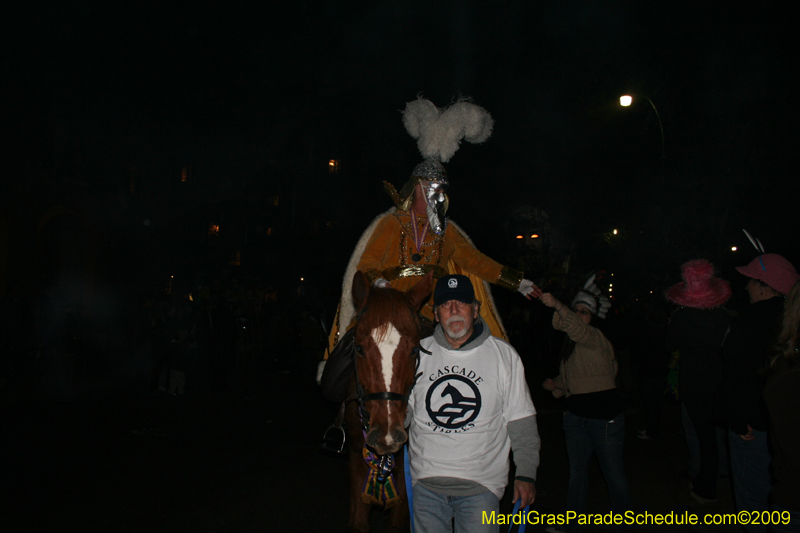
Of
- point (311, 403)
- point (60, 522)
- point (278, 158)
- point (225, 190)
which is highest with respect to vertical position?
point (278, 158)

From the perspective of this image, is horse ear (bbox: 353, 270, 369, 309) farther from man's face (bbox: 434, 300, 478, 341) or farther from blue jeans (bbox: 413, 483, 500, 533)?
blue jeans (bbox: 413, 483, 500, 533)

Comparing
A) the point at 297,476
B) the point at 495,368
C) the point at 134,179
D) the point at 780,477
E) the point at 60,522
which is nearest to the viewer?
the point at 780,477

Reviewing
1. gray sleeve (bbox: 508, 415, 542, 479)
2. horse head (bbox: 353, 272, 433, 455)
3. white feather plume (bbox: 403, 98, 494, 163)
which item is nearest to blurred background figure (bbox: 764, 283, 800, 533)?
gray sleeve (bbox: 508, 415, 542, 479)

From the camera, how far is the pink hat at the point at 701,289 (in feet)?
17.4

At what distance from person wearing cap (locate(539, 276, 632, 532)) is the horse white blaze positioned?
62.0 inches

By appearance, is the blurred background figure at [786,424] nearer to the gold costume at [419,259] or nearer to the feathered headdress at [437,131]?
the gold costume at [419,259]

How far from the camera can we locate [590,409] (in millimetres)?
4504

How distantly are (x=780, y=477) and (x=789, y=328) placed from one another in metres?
0.72

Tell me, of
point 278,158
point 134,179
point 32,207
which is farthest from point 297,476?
point 278,158

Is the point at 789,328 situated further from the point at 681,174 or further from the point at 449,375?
the point at 681,174

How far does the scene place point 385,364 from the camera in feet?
10.6

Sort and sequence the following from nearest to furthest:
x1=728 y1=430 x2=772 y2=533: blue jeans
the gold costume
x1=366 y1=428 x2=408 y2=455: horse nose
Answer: x1=366 y1=428 x2=408 y2=455: horse nose
x1=728 y1=430 x2=772 y2=533: blue jeans
the gold costume

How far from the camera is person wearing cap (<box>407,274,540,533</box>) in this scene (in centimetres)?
291

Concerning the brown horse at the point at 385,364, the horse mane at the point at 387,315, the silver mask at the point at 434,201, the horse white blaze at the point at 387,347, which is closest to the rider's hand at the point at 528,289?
the silver mask at the point at 434,201
